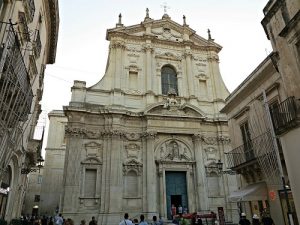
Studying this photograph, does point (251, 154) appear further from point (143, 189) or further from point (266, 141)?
point (143, 189)

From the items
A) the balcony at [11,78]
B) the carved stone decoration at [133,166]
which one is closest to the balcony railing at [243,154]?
the carved stone decoration at [133,166]

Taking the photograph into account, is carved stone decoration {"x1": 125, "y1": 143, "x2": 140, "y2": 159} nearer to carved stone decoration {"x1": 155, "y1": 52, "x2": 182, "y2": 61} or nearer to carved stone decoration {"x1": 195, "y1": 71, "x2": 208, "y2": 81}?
carved stone decoration {"x1": 155, "y1": 52, "x2": 182, "y2": 61}

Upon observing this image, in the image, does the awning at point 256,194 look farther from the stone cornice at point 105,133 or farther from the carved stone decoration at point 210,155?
the stone cornice at point 105,133

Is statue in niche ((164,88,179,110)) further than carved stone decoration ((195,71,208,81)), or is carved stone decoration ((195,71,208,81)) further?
carved stone decoration ((195,71,208,81))

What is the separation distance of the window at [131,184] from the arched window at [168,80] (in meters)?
7.54

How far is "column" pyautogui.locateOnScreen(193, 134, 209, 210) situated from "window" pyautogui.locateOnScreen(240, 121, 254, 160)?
7.80 metres

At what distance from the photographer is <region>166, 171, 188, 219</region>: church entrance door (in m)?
19.6

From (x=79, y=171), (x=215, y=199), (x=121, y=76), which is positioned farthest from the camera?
(x=121, y=76)

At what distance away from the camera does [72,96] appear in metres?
20.4

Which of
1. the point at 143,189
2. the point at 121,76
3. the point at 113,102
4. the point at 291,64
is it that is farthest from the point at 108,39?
the point at 291,64

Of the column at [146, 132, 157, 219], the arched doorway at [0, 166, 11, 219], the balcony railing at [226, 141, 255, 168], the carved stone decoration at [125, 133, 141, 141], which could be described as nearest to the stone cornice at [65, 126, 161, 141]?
the carved stone decoration at [125, 133, 141, 141]

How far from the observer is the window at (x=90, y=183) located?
18.1 m

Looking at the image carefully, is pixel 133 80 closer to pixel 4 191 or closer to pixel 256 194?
pixel 4 191

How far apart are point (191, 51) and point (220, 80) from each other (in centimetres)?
383
